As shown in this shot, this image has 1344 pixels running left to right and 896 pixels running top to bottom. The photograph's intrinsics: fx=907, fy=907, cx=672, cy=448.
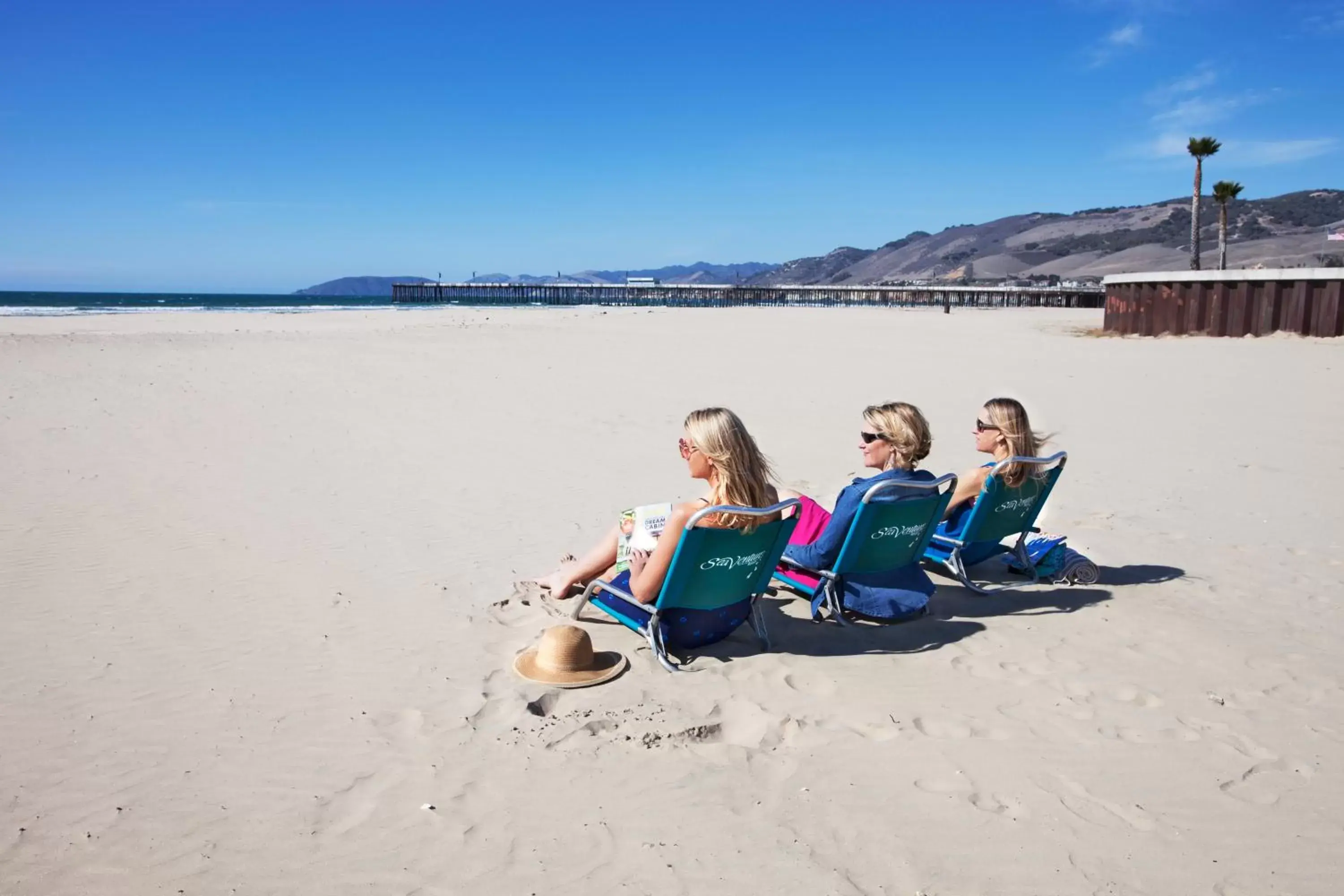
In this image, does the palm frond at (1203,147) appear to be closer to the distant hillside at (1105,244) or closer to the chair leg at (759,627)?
the distant hillside at (1105,244)

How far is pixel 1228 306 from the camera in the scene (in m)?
20.3

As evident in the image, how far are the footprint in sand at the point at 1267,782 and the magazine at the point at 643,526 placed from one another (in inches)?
95.2

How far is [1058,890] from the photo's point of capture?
8.48 ft

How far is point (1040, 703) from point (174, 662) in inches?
148

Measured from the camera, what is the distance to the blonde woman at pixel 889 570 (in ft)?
14.7

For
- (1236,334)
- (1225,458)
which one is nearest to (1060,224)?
(1236,334)

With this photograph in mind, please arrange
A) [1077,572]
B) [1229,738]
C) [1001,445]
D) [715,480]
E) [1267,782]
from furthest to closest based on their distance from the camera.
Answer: [1077,572] < [1001,445] < [715,480] < [1229,738] < [1267,782]

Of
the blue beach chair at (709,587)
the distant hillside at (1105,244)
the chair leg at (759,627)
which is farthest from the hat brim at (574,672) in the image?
the distant hillside at (1105,244)

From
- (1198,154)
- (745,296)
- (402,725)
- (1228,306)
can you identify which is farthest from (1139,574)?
(745,296)

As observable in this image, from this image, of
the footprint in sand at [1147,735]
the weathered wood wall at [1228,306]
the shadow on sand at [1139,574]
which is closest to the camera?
the footprint in sand at [1147,735]

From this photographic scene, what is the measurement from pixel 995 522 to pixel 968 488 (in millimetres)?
236

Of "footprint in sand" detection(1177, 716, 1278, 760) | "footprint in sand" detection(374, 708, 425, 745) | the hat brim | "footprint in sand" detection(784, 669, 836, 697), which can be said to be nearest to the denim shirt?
"footprint in sand" detection(784, 669, 836, 697)

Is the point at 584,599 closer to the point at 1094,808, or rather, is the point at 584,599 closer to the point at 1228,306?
the point at 1094,808

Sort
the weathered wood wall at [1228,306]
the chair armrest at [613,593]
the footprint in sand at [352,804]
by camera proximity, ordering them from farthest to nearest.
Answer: the weathered wood wall at [1228,306], the chair armrest at [613,593], the footprint in sand at [352,804]
